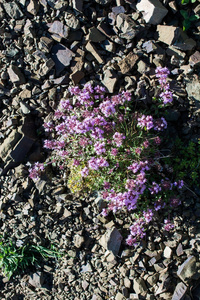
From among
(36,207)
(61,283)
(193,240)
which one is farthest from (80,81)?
(61,283)

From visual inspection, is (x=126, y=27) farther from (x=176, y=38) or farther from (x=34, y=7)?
(x=34, y=7)

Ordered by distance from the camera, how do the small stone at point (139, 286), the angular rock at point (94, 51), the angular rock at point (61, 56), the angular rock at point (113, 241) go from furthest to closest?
the angular rock at point (61, 56), the angular rock at point (94, 51), the angular rock at point (113, 241), the small stone at point (139, 286)

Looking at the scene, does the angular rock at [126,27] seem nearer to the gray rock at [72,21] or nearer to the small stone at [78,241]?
the gray rock at [72,21]

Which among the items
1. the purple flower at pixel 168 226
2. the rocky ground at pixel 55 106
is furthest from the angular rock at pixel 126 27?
the purple flower at pixel 168 226

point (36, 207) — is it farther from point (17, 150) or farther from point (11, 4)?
point (11, 4)

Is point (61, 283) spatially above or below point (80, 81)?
below

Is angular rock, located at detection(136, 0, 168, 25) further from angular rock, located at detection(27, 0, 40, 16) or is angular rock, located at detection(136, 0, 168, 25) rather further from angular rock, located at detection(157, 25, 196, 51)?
angular rock, located at detection(27, 0, 40, 16)
